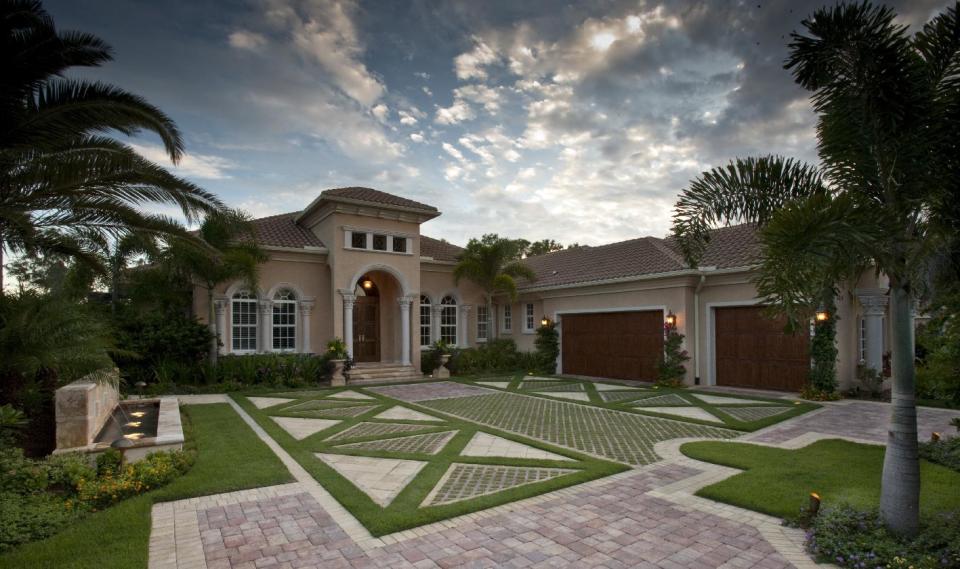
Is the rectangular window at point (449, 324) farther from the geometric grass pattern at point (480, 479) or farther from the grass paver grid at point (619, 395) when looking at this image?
the geometric grass pattern at point (480, 479)

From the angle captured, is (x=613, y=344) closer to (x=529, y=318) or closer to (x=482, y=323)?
(x=529, y=318)

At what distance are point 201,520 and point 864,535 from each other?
648 cm

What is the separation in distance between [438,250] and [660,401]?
13.3 metres

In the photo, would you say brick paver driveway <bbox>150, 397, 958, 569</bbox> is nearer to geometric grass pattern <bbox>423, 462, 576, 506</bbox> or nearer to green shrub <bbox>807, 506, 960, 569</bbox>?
green shrub <bbox>807, 506, 960, 569</bbox>

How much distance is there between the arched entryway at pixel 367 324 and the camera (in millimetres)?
20672

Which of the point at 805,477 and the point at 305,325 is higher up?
the point at 305,325

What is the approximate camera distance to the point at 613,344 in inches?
715

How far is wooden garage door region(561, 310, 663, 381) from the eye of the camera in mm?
16859

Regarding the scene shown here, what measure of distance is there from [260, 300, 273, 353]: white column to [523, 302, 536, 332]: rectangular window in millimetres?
11038

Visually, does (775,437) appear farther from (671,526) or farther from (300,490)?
(300,490)

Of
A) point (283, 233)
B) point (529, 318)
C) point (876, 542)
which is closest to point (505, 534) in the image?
point (876, 542)

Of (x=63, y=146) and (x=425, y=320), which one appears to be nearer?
(x=63, y=146)

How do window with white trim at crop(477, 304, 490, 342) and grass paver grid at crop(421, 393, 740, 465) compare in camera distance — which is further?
window with white trim at crop(477, 304, 490, 342)

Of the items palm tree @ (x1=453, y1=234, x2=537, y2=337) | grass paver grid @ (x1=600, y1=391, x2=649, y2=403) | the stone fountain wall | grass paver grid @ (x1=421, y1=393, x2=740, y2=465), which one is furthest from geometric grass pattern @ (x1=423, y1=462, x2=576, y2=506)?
palm tree @ (x1=453, y1=234, x2=537, y2=337)
